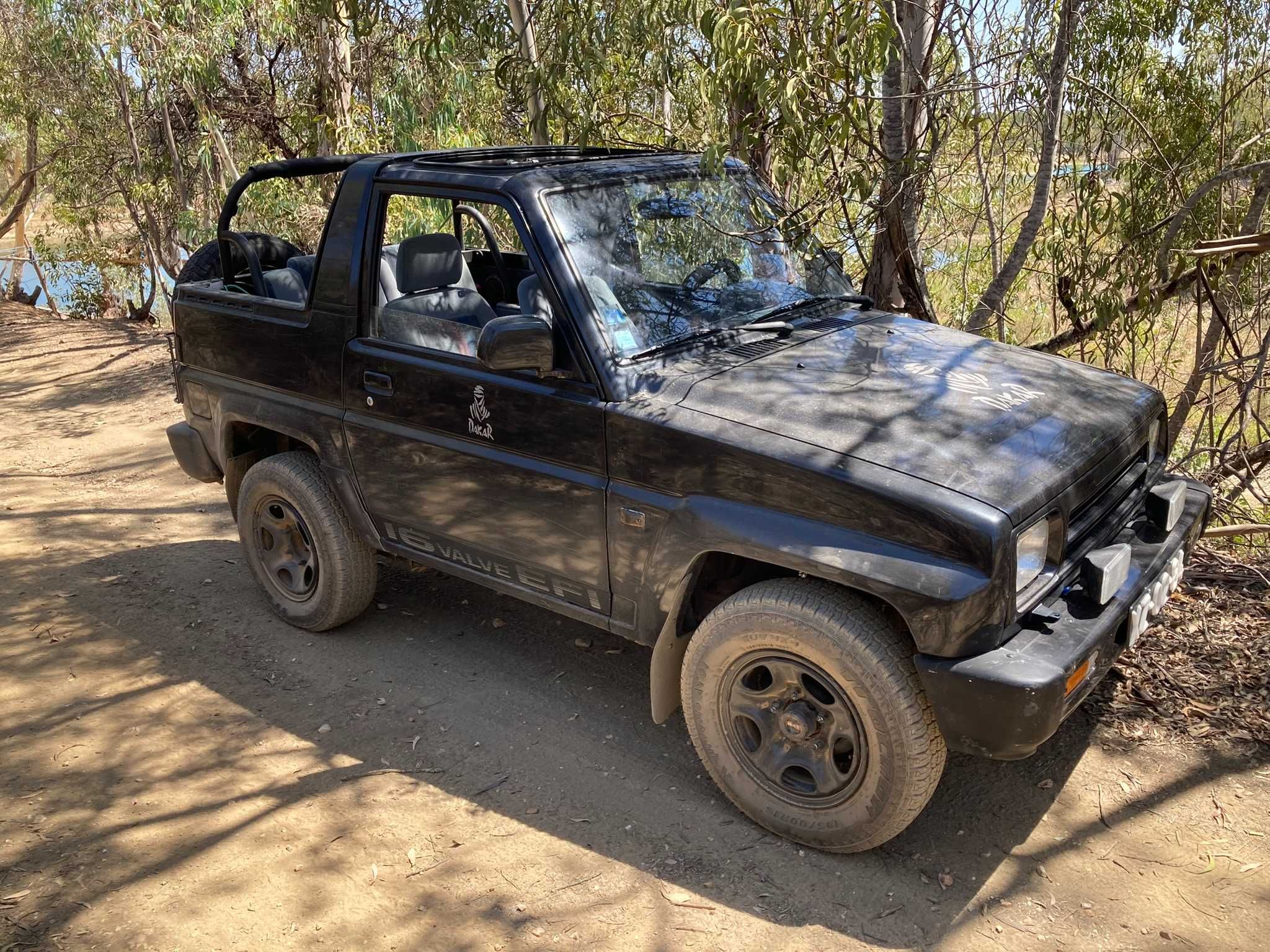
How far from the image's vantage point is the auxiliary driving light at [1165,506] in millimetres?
3521

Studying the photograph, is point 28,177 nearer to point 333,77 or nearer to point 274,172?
point 333,77

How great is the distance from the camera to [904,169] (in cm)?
524

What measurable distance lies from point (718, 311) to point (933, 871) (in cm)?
199

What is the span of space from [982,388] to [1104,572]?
0.76 metres

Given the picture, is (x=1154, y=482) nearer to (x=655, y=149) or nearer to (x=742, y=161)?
(x=742, y=161)

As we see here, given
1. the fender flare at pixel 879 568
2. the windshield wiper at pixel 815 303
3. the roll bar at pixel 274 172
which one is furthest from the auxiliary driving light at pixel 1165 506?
the roll bar at pixel 274 172

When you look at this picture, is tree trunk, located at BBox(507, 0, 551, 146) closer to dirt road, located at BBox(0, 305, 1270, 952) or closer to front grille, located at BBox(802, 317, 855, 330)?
front grille, located at BBox(802, 317, 855, 330)

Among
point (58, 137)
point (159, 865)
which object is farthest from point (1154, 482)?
point (58, 137)

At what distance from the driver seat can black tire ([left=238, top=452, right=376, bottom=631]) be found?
2.83 ft

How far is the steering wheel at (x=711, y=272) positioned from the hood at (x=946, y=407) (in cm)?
42

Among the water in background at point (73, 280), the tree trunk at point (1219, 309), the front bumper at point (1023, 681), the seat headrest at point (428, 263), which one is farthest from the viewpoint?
the water in background at point (73, 280)

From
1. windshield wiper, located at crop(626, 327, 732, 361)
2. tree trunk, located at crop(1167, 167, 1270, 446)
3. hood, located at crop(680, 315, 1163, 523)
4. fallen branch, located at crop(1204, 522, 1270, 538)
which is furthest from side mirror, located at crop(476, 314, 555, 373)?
tree trunk, located at crop(1167, 167, 1270, 446)

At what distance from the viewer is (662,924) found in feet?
10.1

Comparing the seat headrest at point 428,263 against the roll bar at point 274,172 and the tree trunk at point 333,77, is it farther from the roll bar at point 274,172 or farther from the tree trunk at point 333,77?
the tree trunk at point 333,77
